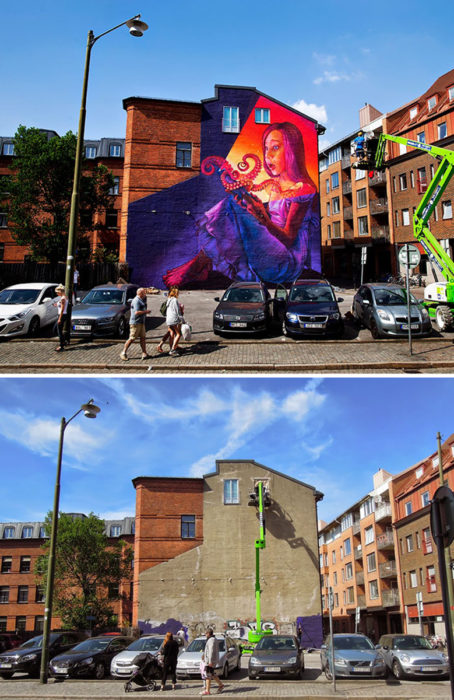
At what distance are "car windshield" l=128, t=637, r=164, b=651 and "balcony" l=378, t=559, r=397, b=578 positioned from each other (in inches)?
1091

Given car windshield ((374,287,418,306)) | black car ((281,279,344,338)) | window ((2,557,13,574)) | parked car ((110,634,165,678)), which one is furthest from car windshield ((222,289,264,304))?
window ((2,557,13,574))

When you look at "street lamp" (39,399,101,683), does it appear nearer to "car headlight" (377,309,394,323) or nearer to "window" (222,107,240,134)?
"car headlight" (377,309,394,323)

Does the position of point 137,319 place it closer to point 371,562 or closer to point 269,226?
point 269,226

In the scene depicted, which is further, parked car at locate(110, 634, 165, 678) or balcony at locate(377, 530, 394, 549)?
balcony at locate(377, 530, 394, 549)

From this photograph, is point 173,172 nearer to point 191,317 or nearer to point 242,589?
point 191,317

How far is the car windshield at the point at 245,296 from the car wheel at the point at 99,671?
1207cm

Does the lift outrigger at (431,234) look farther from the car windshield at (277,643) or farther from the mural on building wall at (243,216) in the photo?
the car windshield at (277,643)

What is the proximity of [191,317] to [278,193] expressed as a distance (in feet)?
50.9

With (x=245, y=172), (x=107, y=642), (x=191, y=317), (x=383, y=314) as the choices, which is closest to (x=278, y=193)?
(x=245, y=172)

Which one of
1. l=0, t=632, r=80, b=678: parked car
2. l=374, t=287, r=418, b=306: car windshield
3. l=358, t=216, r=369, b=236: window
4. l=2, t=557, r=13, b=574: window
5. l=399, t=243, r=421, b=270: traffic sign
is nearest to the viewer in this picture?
l=0, t=632, r=80, b=678: parked car

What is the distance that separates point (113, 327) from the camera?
760 inches

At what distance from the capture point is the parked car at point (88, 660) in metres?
14.5

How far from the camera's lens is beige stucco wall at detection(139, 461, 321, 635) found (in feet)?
108

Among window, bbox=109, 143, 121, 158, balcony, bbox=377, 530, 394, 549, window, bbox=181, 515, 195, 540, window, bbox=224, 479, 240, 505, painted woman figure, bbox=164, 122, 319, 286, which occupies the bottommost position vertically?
balcony, bbox=377, 530, 394, 549
